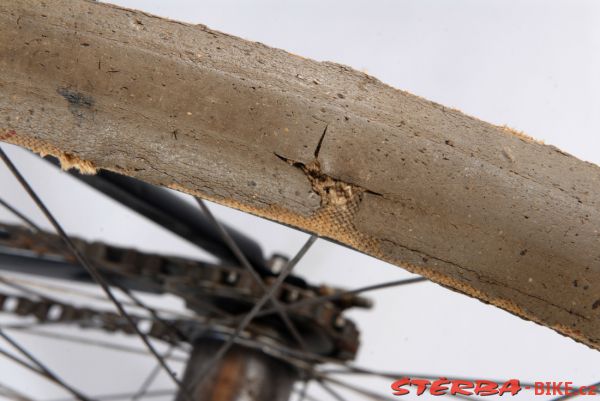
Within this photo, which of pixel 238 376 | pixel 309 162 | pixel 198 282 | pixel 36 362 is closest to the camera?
pixel 309 162

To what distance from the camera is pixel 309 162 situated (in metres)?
0.77

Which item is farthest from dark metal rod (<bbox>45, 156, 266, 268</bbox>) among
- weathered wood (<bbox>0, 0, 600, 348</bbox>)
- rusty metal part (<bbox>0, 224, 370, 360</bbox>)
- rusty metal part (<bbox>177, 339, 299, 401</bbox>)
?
weathered wood (<bbox>0, 0, 600, 348</bbox>)

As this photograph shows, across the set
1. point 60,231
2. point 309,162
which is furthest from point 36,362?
point 309,162

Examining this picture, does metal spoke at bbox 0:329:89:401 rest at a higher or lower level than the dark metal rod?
lower

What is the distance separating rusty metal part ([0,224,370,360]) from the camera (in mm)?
1456

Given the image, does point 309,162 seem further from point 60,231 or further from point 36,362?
point 36,362

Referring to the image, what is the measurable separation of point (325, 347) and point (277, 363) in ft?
0.45

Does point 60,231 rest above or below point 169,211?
below

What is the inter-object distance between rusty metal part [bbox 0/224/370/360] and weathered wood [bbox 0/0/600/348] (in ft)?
2.15

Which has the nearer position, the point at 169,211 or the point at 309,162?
the point at 309,162

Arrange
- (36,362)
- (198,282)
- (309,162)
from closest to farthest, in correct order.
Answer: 1. (309,162)
2. (36,362)
3. (198,282)

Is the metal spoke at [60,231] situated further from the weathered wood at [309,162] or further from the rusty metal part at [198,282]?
the rusty metal part at [198,282]

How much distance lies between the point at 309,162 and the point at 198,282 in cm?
77

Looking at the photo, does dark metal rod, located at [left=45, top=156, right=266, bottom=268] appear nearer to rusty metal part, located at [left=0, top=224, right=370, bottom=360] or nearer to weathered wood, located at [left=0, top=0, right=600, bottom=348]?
rusty metal part, located at [left=0, top=224, right=370, bottom=360]
